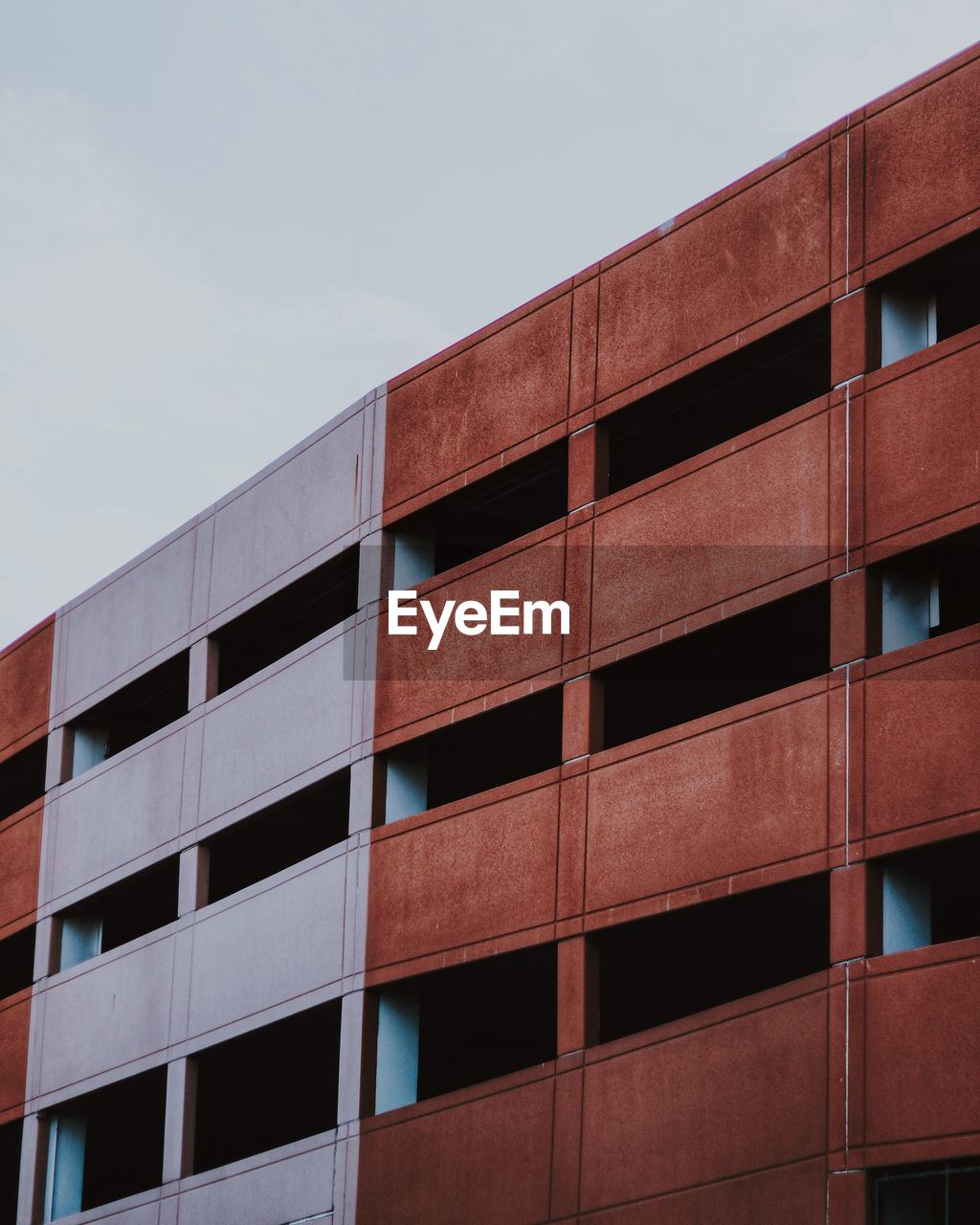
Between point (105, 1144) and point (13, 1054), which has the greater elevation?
point (13, 1054)

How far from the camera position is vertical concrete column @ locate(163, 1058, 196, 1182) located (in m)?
35.3

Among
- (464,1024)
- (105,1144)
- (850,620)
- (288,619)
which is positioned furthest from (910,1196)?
(105,1144)

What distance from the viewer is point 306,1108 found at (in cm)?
4469

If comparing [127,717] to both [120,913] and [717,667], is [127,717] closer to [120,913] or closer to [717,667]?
[120,913]

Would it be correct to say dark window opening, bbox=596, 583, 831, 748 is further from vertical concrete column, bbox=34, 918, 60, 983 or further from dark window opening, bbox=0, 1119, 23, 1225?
dark window opening, bbox=0, 1119, 23, 1225

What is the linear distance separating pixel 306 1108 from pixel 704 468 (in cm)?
2110

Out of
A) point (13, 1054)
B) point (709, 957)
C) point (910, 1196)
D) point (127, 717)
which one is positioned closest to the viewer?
point (910, 1196)

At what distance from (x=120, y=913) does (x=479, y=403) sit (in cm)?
1605

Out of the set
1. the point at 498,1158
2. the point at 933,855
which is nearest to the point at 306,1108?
the point at 498,1158

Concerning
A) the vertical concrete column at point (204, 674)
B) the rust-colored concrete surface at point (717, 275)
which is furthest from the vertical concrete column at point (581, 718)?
the vertical concrete column at point (204, 674)

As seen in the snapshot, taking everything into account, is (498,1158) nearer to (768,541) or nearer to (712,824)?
(712,824)

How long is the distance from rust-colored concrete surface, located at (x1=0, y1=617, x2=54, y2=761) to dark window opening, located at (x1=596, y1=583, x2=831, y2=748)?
13.0 metres

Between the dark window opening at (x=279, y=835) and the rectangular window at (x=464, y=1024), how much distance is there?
140 inches

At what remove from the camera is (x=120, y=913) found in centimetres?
4388
